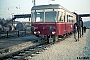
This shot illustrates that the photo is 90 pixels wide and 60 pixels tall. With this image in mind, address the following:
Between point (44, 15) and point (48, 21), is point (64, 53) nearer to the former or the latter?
point (48, 21)

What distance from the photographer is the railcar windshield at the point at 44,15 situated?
14938mm

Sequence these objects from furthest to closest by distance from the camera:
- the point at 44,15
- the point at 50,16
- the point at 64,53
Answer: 1. the point at 44,15
2. the point at 50,16
3. the point at 64,53

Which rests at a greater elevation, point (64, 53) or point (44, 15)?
point (44, 15)

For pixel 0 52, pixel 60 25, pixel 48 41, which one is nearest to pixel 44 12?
pixel 60 25

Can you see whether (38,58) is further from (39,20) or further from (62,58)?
(39,20)

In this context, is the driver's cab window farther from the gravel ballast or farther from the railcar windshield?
the gravel ballast

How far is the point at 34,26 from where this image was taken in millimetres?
15398

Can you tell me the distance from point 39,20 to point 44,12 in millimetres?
807

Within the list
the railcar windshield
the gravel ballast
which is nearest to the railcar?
the railcar windshield

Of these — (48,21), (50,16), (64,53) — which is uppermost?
(50,16)

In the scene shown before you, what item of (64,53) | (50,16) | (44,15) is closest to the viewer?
(64,53)

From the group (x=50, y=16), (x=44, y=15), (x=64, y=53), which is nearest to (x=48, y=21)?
(x=50, y=16)

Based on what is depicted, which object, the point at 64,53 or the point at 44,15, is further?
the point at 44,15

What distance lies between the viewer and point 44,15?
49.7 feet
